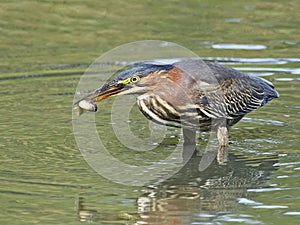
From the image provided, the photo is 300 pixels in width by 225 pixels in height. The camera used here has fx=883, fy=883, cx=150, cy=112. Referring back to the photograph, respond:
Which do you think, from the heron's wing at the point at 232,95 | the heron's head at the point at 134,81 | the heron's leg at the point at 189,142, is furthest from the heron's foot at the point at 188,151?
the heron's head at the point at 134,81

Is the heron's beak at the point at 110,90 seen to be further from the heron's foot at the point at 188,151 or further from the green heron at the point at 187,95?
the heron's foot at the point at 188,151

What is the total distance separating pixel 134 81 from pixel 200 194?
1.55 m

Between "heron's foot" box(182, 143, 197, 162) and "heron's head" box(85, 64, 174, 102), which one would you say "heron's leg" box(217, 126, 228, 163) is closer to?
"heron's foot" box(182, 143, 197, 162)

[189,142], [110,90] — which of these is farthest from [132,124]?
[110,90]

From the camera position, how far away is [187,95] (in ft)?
33.1

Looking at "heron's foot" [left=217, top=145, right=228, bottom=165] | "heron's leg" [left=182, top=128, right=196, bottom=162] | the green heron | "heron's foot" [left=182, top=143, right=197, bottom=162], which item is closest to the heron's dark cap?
the green heron

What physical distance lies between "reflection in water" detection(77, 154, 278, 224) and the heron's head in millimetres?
1008

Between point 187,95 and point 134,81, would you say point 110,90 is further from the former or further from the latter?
point 187,95

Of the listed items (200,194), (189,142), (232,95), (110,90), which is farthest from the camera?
(232,95)

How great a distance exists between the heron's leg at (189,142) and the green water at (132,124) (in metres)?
0.16

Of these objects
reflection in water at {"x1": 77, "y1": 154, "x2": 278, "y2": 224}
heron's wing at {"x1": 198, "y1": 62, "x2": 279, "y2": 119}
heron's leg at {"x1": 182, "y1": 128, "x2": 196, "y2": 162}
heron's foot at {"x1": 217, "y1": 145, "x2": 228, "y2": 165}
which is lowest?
reflection in water at {"x1": 77, "y1": 154, "x2": 278, "y2": 224}

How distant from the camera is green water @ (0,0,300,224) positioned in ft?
27.0

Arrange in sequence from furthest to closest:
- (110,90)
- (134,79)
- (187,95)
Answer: (187,95) → (134,79) → (110,90)

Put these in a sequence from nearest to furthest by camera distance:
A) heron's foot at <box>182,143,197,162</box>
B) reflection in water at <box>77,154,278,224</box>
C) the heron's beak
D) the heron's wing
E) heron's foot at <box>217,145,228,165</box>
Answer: reflection in water at <box>77,154,278,224</box>
the heron's beak
heron's foot at <box>217,145,228,165</box>
heron's foot at <box>182,143,197,162</box>
the heron's wing
